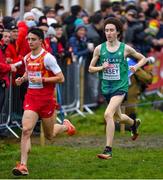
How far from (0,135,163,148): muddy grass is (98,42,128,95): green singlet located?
1800 millimetres

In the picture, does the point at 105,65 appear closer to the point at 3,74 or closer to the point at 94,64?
the point at 94,64

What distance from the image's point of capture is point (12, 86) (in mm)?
15773

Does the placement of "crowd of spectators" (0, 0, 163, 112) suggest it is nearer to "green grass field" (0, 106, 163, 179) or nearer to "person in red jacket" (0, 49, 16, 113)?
"person in red jacket" (0, 49, 16, 113)

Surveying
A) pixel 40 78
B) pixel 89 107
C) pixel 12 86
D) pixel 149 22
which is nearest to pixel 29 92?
pixel 40 78

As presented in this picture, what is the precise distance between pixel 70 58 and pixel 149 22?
18.3 ft

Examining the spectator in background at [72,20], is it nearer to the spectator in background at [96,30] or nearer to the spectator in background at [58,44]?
the spectator in background at [96,30]

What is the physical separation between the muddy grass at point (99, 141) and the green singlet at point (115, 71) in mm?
1800

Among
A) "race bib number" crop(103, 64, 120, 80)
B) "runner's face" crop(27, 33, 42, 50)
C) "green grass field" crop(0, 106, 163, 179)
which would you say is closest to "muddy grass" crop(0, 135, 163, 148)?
"green grass field" crop(0, 106, 163, 179)

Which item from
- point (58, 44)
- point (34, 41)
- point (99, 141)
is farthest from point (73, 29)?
point (34, 41)

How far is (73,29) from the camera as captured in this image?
19500 millimetres

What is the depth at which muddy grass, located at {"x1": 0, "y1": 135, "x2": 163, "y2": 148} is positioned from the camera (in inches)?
587

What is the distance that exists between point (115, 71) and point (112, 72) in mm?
50

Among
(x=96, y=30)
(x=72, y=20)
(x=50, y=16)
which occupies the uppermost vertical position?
(x=50, y=16)

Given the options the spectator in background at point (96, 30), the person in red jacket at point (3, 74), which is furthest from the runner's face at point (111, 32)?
the spectator in background at point (96, 30)
